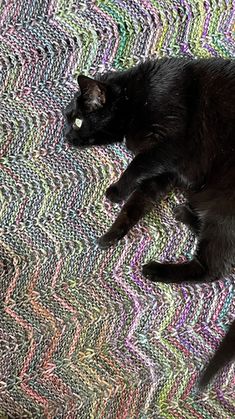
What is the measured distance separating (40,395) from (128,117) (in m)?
0.71

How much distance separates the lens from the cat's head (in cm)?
131

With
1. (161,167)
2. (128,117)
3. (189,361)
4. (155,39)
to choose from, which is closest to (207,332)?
(189,361)

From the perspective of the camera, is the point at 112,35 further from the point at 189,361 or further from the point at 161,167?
the point at 189,361

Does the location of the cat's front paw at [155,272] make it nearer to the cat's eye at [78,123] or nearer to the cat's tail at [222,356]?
the cat's tail at [222,356]

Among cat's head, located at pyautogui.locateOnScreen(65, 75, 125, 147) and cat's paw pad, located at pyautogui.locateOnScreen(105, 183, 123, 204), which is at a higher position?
cat's head, located at pyautogui.locateOnScreen(65, 75, 125, 147)

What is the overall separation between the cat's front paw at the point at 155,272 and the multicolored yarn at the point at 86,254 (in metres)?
0.04

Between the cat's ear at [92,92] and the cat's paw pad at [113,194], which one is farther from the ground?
the cat's ear at [92,92]

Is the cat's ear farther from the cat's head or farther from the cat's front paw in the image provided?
the cat's front paw

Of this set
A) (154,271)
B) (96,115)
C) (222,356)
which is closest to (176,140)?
(96,115)

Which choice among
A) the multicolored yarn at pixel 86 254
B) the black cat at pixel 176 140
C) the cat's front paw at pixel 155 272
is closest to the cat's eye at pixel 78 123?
the black cat at pixel 176 140

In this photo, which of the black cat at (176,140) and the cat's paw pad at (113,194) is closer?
the black cat at (176,140)

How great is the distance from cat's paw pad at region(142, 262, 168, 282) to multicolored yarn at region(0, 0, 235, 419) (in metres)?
0.04

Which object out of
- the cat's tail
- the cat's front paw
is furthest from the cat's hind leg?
the cat's tail

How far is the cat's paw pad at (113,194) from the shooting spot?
53.9 inches
